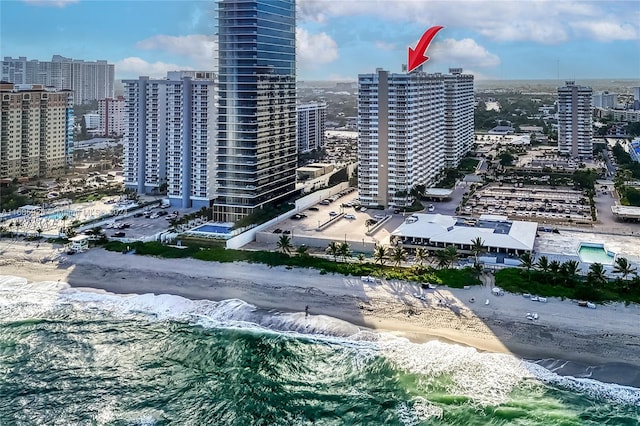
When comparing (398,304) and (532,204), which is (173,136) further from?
(532,204)

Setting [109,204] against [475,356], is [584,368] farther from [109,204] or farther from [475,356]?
[109,204]

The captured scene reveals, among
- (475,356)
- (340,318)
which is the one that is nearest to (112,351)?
(340,318)

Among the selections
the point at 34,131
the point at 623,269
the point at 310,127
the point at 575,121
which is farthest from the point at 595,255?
the point at 310,127

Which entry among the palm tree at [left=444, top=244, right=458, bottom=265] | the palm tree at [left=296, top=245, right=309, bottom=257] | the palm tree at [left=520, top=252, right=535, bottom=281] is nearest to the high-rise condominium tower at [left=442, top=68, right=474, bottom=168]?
the palm tree at [left=296, top=245, right=309, bottom=257]

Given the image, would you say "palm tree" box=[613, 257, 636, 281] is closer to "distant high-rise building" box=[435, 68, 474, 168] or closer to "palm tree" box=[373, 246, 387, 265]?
"palm tree" box=[373, 246, 387, 265]

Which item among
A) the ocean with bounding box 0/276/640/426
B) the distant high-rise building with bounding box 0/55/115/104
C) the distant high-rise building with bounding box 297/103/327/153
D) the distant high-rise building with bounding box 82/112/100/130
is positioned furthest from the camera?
the distant high-rise building with bounding box 82/112/100/130

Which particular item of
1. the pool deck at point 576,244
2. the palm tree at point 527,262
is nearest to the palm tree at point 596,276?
the pool deck at point 576,244
